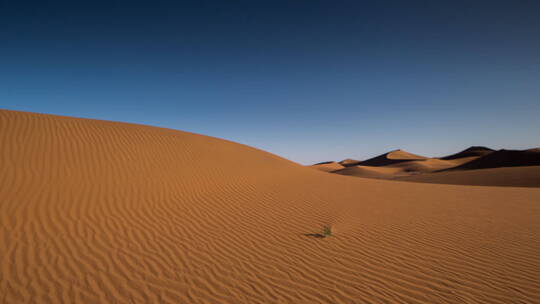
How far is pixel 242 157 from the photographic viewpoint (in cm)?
1498

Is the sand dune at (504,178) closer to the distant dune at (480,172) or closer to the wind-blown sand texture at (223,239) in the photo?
the distant dune at (480,172)

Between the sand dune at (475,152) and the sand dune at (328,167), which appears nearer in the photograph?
the sand dune at (475,152)

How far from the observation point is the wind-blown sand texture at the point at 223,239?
3.19m

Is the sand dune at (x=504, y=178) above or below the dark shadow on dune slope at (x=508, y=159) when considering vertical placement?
below

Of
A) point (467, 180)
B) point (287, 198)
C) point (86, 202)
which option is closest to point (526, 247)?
point (287, 198)

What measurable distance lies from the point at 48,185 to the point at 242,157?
9.85 meters

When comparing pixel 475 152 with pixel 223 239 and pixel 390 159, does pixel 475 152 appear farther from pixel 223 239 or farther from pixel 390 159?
pixel 223 239

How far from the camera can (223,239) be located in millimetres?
4812

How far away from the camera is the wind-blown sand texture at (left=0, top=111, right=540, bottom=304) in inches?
126

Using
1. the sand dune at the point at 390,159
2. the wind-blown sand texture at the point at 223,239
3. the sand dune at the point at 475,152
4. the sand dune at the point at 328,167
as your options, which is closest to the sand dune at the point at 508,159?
the sand dune at the point at 390,159

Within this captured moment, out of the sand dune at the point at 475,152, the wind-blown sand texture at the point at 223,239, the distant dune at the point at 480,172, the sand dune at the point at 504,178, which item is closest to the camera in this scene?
the wind-blown sand texture at the point at 223,239

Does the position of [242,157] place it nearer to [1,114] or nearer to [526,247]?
[1,114]

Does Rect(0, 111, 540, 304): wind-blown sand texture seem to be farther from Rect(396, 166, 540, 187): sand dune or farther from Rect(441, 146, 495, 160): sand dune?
Rect(441, 146, 495, 160): sand dune

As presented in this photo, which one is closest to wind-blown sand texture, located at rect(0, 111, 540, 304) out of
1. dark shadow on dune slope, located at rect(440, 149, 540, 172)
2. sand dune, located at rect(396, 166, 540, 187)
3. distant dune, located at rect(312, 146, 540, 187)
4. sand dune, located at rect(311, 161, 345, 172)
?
sand dune, located at rect(396, 166, 540, 187)
